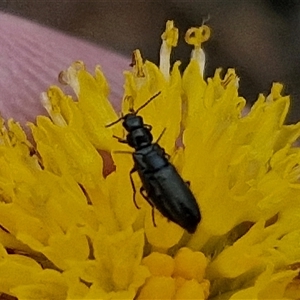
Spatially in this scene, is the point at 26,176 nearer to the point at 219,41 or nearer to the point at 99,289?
the point at 99,289

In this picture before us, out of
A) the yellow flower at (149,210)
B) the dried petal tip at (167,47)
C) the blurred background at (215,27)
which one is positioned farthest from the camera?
the blurred background at (215,27)

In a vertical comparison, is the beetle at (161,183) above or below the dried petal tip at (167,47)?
below

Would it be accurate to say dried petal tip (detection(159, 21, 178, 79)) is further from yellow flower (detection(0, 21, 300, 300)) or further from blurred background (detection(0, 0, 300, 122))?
blurred background (detection(0, 0, 300, 122))

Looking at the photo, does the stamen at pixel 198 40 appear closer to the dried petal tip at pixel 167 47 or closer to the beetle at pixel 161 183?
the dried petal tip at pixel 167 47

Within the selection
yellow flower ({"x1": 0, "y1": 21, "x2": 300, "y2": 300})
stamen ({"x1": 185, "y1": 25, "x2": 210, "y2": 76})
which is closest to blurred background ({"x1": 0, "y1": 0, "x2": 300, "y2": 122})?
stamen ({"x1": 185, "y1": 25, "x2": 210, "y2": 76})

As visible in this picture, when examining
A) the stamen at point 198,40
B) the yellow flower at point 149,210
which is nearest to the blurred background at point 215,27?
the stamen at point 198,40

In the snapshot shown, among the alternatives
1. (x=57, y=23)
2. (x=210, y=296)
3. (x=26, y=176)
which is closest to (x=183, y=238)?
(x=210, y=296)
